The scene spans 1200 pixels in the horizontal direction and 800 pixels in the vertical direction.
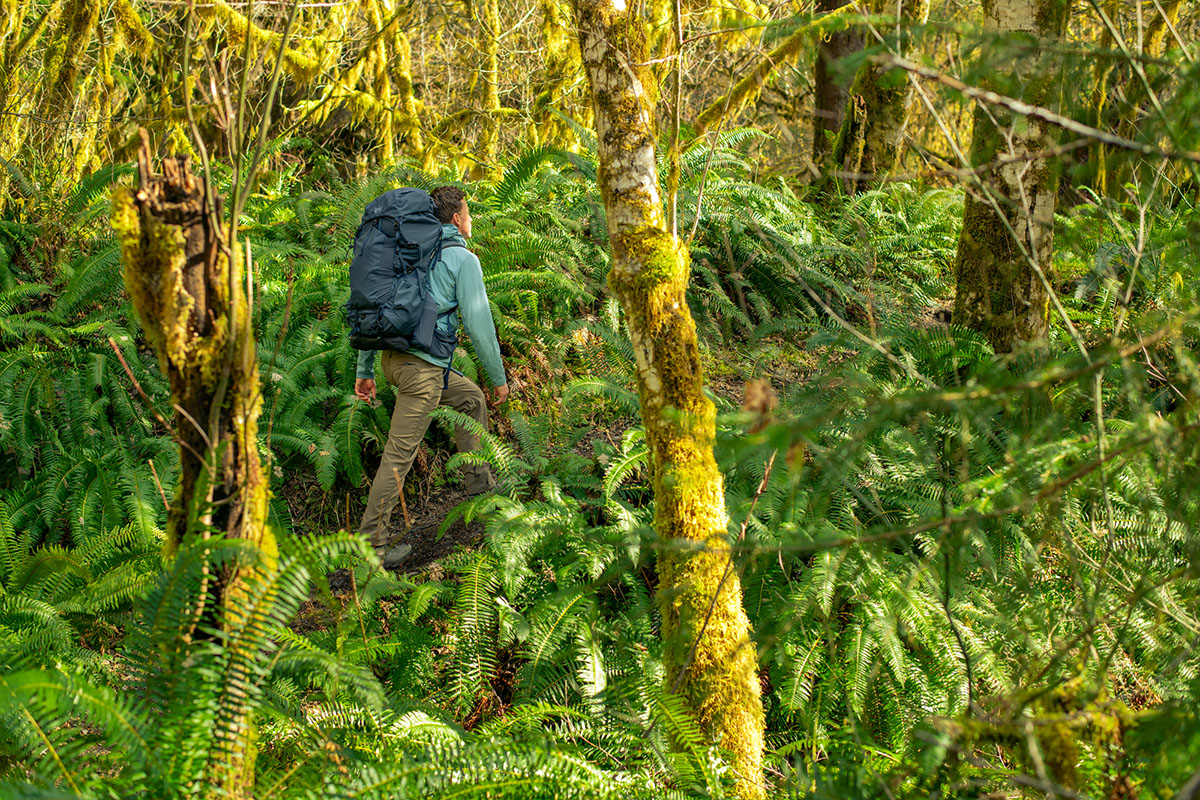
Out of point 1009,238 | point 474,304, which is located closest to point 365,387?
point 474,304

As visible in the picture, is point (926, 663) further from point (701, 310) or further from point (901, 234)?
point (901, 234)

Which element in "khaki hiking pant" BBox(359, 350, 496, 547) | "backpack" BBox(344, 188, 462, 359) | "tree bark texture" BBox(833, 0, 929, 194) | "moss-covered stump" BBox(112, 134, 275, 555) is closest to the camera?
"moss-covered stump" BBox(112, 134, 275, 555)

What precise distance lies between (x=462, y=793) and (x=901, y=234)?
7326 mm

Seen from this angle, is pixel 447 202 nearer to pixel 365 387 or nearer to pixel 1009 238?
pixel 365 387

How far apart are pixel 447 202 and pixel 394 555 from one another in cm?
218

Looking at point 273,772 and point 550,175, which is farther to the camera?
point 550,175

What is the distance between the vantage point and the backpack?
4.66 metres

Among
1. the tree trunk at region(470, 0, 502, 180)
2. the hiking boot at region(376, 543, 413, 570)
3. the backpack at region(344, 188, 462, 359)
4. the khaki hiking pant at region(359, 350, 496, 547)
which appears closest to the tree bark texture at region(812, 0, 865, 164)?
the tree trunk at region(470, 0, 502, 180)

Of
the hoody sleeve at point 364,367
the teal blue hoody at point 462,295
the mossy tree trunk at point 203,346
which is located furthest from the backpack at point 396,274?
the mossy tree trunk at point 203,346

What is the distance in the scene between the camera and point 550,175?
7.94 meters

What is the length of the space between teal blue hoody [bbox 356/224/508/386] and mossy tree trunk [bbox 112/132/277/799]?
8.51 feet

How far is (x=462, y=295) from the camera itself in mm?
4820

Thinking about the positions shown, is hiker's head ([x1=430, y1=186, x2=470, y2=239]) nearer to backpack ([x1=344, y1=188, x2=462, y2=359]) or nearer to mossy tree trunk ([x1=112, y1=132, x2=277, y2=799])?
backpack ([x1=344, y1=188, x2=462, y2=359])

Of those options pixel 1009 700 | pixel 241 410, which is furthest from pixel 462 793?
pixel 1009 700
